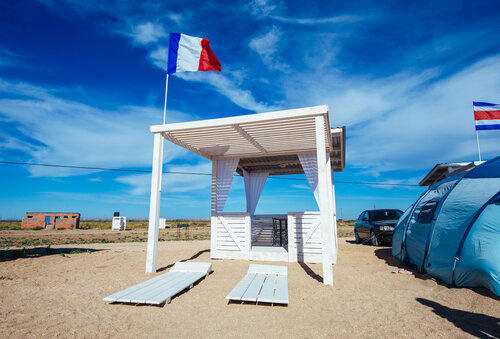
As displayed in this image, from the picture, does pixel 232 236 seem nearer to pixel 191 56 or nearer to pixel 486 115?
pixel 191 56

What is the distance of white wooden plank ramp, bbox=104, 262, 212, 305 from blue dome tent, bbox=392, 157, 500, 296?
16.4 feet

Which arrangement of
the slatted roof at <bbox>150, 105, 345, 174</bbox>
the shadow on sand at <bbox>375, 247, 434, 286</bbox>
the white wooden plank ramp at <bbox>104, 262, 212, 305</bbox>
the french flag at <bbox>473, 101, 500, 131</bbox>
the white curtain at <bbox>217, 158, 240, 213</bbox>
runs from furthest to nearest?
1. the french flag at <bbox>473, 101, 500, 131</bbox>
2. the white curtain at <bbox>217, 158, 240, 213</bbox>
3. the slatted roof at <bbox>150, 105, 345, 174</bbox>
4. the shadow on sand at <bbox>375, 247, 434, 286</bbox>
5. the white wooden plank ramp at <bbox>104, 262, 212, 305</bbox>

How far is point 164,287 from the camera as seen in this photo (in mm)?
4676

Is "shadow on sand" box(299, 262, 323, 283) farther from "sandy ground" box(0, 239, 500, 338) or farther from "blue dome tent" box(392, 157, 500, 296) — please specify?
"blue dome tent" box(392, 157, 500, 296)

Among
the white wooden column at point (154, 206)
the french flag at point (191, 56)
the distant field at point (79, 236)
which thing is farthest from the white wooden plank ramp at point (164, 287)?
the distant field at point (79, 236)

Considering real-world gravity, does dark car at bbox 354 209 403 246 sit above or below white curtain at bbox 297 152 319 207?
below

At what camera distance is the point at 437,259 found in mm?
5383

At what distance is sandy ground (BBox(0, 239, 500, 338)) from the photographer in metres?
3.06

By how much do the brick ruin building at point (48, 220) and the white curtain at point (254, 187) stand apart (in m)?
33.7

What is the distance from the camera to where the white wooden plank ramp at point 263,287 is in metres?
4.00

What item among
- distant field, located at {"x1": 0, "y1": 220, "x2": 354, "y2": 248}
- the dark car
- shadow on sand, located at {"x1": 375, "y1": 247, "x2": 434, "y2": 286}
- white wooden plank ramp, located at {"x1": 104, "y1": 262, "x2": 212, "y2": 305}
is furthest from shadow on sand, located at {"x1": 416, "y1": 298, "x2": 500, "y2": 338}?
distant field, located at {"x1": 0, "y1": 220, "x2": 354, "y2": 248}

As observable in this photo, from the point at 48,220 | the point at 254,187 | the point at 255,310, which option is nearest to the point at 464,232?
the point at 255,310

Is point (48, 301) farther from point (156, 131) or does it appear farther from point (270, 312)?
point (156, 131)

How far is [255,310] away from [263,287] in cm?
88
